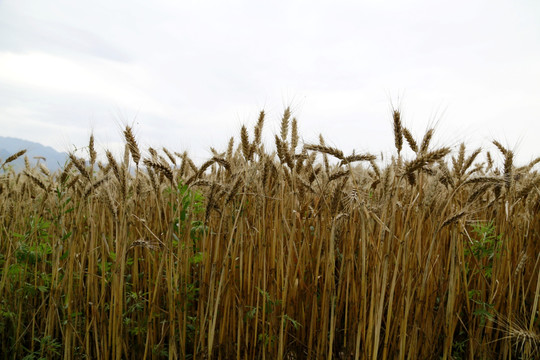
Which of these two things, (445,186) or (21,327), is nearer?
(445,186)

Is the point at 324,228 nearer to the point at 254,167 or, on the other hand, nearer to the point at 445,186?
the point at 254,167

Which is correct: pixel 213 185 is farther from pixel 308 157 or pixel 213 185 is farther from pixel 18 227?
pixel 18 227

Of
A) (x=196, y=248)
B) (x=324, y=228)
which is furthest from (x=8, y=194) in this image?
(x=324, y=228)

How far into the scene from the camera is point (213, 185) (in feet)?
6.27

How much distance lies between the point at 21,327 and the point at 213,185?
1974 mm

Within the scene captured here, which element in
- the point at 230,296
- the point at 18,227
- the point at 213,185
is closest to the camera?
the point at 213,185

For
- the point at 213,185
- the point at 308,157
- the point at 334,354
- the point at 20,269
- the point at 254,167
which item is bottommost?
the point at 334,354

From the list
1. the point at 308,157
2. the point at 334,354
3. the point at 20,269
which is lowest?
the point at 334,354

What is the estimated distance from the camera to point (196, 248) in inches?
105

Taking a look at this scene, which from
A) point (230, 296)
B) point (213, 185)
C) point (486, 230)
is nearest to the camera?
point (213, 185)

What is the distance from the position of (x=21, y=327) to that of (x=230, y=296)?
1.67m

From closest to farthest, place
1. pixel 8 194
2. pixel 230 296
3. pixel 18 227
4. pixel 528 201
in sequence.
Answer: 1. pixel 230 296
2. pixel 528 201
3. pixel 8 194
4. pixel 18 227

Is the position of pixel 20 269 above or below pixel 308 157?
below

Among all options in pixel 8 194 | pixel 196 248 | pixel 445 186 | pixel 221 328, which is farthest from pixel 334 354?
pixel 8 194
